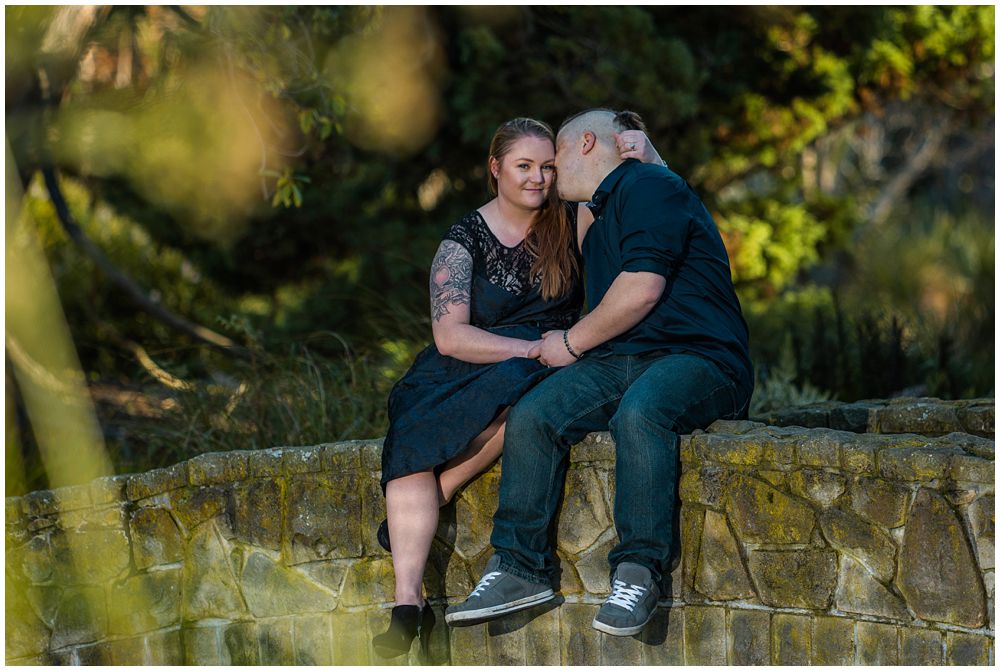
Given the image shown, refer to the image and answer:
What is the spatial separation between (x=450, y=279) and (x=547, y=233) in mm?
403

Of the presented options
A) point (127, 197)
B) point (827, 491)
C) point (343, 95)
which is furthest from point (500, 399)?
point (127, 197)

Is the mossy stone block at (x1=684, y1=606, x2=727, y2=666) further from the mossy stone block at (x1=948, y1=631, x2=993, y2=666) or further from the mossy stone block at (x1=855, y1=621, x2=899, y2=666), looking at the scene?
the mossy stone block at (x1=948, y1=631, x2=993, y2=666)

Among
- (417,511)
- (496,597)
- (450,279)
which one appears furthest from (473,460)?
(450,279)

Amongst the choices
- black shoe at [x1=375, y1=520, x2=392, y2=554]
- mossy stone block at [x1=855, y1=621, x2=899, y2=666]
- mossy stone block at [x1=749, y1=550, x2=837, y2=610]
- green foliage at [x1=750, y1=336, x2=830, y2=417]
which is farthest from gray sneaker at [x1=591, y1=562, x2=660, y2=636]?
green foliage at [x1=750, y1=336, x2=830, y2=417]

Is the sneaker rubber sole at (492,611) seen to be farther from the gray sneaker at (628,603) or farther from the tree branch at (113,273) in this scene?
the tree branch at (113,273)

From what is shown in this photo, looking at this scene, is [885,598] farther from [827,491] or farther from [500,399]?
[500,399]

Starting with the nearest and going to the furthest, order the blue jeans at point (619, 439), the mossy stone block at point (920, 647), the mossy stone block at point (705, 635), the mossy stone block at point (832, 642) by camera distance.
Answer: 1. the mossy stone block at point (920, 647)
2. the mossy stone block at point (832, 642)
3. the blue jeans at point (619, 439)
4. the mossy stone block at point (705, 635)

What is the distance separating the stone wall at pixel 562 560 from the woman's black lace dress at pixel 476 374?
29 cm

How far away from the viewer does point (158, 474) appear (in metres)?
4.85

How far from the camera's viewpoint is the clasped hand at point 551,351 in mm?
4484

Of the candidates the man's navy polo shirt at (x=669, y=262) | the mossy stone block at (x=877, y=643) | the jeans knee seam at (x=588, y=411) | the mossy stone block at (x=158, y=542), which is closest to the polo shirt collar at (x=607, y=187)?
the man's navy polo shirt at (x=669, y=262)

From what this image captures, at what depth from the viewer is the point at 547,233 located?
4.73 m

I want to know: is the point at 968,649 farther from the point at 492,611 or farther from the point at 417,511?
the point at 417,511

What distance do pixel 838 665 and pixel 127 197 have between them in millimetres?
7441
